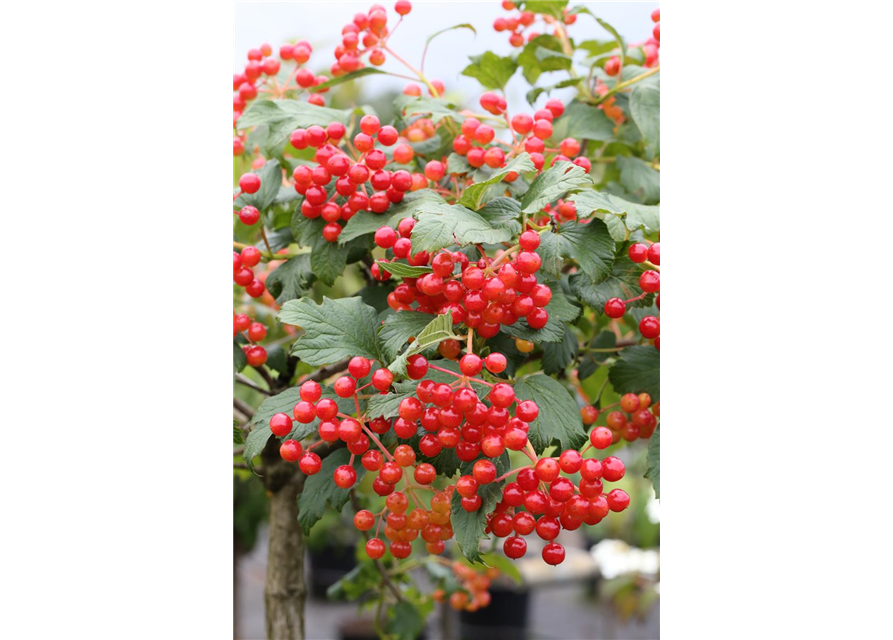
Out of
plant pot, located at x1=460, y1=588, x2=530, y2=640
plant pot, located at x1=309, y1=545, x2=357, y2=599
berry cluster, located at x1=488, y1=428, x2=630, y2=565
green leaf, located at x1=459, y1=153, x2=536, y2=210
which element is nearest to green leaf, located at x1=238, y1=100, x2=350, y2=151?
green leaf, located at x1=459, y1=153, x2=536, y2=210

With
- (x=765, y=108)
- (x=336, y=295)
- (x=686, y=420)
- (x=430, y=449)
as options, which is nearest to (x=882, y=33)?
(x=765, y=108)

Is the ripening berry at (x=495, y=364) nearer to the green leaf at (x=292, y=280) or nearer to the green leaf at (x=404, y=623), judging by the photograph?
the green leaf at (x=292, y=280)

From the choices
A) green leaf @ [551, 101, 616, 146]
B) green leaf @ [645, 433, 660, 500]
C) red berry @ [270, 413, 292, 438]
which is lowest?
green leaf @ [645, 433, 660, 500]

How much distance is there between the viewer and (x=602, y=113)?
100 cm

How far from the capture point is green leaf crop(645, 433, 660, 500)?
29.6 inches

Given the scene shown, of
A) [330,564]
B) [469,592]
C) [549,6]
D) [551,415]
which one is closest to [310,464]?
[551,415]

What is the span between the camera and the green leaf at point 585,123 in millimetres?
975

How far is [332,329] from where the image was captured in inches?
29.0

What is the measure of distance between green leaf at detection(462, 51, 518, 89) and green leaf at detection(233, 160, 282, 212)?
0.29m

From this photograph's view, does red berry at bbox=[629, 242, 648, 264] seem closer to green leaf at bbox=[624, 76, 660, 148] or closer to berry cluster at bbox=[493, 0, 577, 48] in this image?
green leaf at bbox=[624, 76, 660, 148]

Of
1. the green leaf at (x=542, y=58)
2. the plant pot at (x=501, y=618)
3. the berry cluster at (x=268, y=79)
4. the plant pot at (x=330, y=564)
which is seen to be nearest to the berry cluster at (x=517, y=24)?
the green leaf at (x=542, y=58)

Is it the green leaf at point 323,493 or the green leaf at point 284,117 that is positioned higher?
the green leaf at point 284,117

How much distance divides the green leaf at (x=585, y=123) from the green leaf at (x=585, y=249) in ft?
0.89
